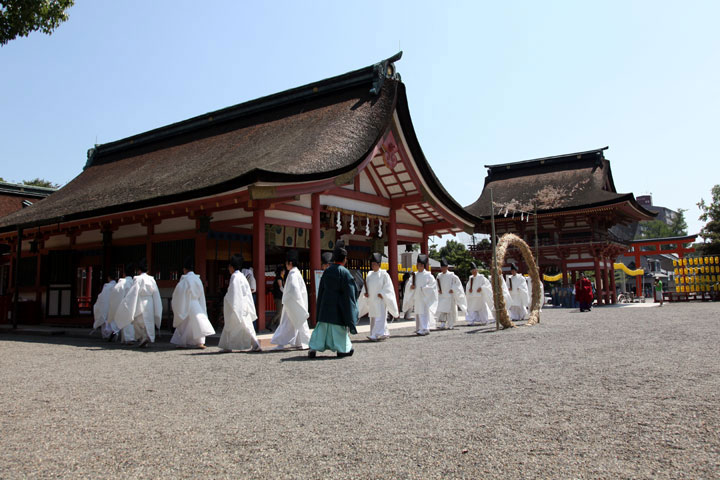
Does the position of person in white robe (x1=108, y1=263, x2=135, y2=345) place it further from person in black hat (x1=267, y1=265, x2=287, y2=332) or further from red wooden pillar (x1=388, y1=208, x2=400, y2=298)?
red wooden pillar (x1=388, y1=208, x2=400, y2=298)

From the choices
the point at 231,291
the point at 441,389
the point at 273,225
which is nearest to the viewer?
the point at 441,389

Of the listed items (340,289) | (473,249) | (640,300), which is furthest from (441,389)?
(640,300)

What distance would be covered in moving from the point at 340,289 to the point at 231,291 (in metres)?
1.94

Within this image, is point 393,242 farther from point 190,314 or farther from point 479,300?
point 190,314

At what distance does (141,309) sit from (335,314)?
13.5 feet

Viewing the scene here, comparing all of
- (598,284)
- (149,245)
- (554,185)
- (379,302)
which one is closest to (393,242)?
(379,302)

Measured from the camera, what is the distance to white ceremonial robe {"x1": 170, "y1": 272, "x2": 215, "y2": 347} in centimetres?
870

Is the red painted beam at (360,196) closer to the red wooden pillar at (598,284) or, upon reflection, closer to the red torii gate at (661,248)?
the red wooden pillar at (598,284)

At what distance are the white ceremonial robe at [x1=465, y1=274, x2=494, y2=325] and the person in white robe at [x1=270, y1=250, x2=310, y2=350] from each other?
6984 mm

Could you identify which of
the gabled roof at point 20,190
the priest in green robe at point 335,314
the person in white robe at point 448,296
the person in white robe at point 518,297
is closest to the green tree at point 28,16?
the priest in green robe at point 335,314

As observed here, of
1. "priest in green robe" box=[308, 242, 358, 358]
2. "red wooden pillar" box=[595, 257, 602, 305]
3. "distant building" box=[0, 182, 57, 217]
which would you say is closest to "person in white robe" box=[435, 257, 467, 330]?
"priest in green robe" box=[308, 242, 358, 358]

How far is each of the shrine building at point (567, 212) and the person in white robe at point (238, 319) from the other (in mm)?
17668

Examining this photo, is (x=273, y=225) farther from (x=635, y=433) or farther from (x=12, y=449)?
(x=635, y=433)

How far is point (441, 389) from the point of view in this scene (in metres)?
4.73
